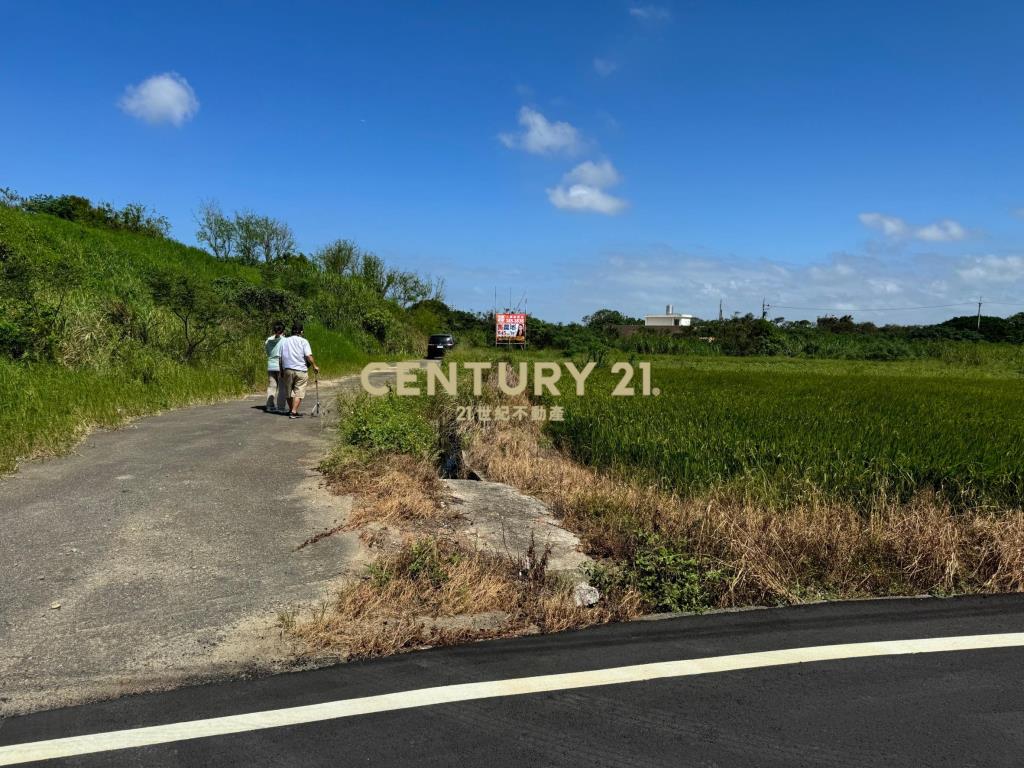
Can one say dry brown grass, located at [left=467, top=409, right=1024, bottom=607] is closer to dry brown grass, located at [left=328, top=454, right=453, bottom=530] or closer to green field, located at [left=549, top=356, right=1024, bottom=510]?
green field, located at [left=549, top=356, right=1024, bottom=510]

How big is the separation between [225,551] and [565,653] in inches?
116

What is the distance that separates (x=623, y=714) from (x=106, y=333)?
55.7 ft

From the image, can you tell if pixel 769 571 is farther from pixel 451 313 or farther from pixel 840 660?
pixel 451 313

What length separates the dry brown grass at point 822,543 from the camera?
466 cm

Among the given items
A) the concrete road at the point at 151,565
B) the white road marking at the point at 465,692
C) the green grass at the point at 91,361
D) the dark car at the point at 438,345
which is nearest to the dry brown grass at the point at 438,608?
the concrete road at the point at 151,565

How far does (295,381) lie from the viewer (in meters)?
12.4

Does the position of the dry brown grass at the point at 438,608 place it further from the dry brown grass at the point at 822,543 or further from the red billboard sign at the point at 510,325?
the red billboard sign at the point at 510,325

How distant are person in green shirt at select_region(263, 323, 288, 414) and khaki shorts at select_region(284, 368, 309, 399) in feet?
0.80

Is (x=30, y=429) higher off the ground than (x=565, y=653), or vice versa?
(x=30, y=429)

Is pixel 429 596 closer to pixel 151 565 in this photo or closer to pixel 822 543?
Result: pixel 151 565

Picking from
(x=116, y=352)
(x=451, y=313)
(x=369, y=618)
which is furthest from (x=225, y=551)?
(x=451, y=313)

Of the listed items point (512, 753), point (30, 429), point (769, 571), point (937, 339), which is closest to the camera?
point (512, 753)

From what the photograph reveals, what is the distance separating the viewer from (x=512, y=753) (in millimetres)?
2695

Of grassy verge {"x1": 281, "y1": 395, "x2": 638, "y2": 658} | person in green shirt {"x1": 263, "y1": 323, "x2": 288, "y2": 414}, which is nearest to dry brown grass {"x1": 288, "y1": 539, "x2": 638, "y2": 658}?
grassy verge {"x1": 281, "y1": 395, "x2": 638, "y2": 658}
